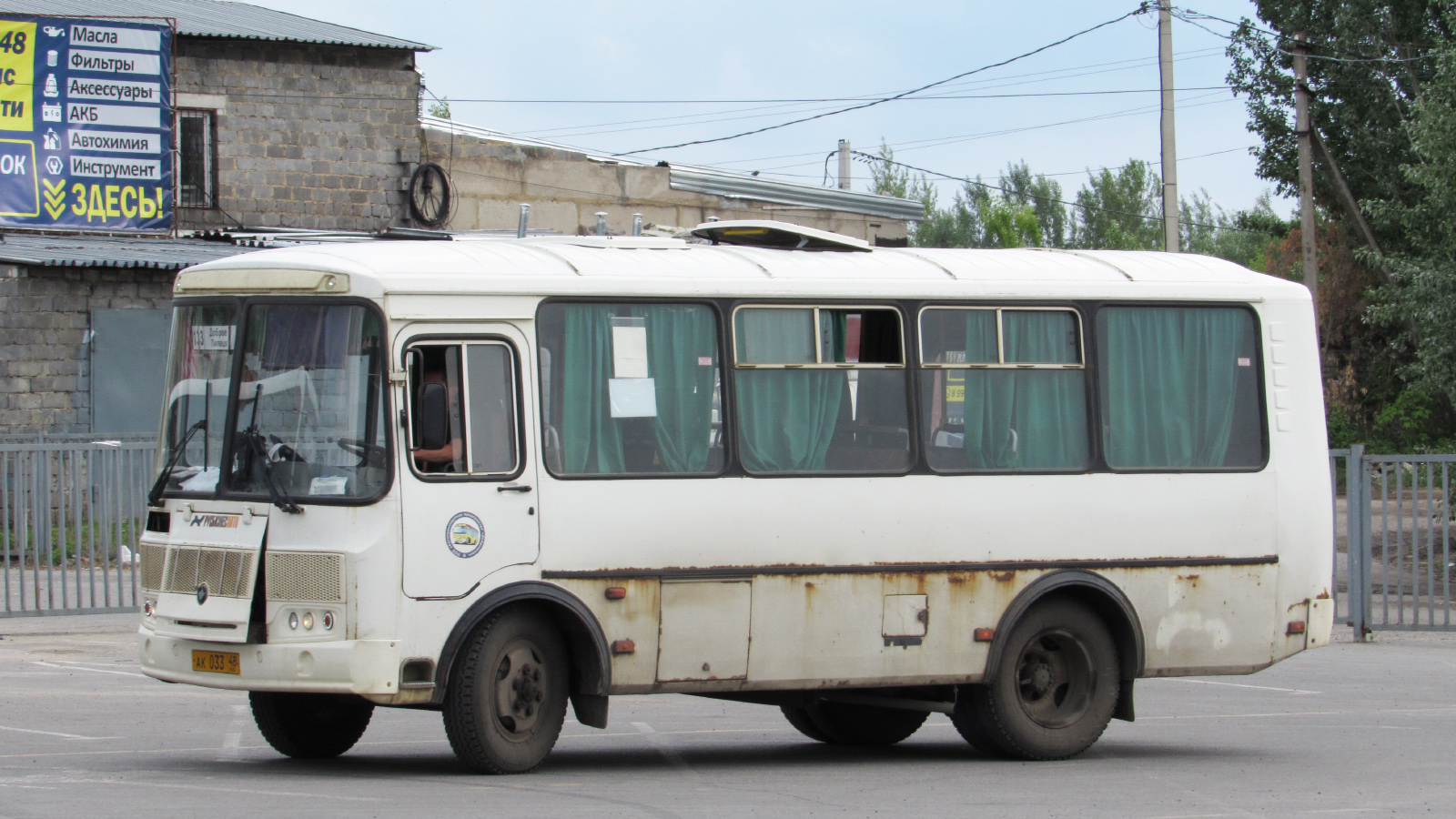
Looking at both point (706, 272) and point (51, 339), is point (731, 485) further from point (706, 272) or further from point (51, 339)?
point (51, 339)

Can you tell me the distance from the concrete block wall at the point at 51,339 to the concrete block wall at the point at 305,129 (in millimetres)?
3760

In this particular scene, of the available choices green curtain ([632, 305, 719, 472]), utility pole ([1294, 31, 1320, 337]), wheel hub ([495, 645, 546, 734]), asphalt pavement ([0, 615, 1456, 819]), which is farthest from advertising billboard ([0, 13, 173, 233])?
utility pole ([1294, 31, 1320, 337])

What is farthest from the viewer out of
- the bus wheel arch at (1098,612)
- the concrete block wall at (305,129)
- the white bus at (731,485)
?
the concrete block wall at (305,129)

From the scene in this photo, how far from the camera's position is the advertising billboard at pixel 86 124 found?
26.1 metres

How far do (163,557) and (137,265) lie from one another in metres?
16.9

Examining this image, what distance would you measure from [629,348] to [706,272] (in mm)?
662

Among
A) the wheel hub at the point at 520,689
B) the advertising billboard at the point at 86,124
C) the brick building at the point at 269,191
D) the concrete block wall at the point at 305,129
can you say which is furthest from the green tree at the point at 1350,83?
the wheel hub at the point at 520,689

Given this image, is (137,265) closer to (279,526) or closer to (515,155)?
(515,155)

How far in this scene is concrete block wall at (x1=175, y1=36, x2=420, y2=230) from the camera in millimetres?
29656

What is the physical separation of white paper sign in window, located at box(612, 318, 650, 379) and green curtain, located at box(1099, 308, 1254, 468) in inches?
116

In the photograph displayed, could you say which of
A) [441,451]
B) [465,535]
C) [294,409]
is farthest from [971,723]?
[294,409]

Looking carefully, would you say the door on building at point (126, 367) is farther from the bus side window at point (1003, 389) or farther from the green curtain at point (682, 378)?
the bus side window at point (1003, 389)

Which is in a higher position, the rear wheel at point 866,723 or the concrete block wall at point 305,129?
the concrete block wall at point 305,129

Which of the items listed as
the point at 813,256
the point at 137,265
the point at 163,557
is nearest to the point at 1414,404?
the point at 137,265
